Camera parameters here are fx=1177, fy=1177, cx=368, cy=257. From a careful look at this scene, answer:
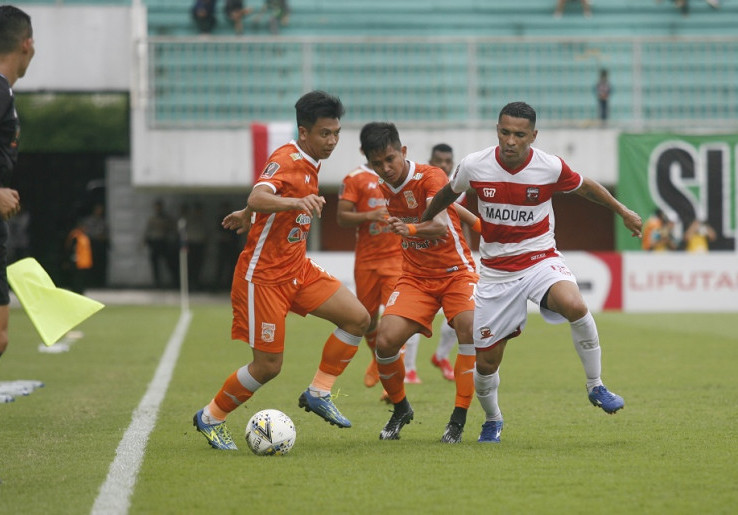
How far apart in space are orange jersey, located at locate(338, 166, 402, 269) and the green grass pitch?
1.15 metres

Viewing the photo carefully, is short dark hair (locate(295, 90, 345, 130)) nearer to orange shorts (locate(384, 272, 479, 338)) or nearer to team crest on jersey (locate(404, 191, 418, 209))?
team crest on jersey (locate(404, 191, 418, 209))

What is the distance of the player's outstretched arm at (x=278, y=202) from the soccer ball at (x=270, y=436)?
1191 mm

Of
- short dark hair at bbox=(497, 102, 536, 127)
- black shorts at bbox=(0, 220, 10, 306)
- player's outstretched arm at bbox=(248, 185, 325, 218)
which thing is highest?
short dark hair at bbox=(497, 102, 536, 127)

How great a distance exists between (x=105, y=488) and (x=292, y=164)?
2.21 m

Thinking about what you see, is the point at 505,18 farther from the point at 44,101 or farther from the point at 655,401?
the point at 44,101

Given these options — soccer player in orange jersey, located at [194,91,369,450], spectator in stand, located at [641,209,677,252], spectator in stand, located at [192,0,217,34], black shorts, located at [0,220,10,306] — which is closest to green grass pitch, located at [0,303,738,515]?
soccer player in orange jersey, located at [194,91,369,450]

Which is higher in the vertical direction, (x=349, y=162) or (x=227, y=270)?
(x=349, y=162)

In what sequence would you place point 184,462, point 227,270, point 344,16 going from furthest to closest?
point 227,270, point 344,16, point 184,462

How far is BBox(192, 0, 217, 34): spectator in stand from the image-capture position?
23562 millimetres

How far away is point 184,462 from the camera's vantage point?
639cm

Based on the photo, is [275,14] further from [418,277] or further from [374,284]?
[418,277]

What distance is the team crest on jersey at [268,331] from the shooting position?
269 inches

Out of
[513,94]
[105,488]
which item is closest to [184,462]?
[105,488]

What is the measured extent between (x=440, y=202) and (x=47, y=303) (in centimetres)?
242
